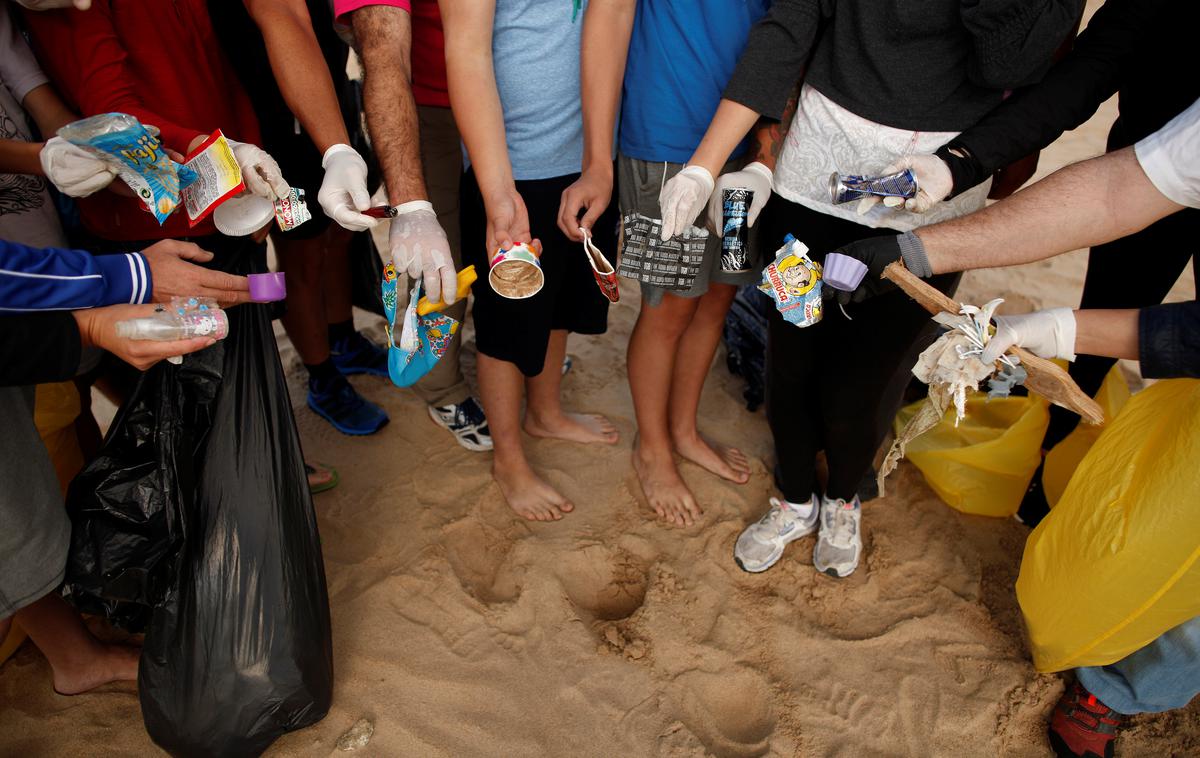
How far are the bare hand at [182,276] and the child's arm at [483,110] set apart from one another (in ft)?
1.97

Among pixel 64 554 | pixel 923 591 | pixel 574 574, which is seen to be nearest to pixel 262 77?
pixel 64 554

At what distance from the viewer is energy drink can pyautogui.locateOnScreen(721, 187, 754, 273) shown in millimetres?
1649

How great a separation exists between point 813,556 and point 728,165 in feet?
4.02

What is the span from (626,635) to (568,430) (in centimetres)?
87

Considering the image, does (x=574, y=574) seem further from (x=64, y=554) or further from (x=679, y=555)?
(x=64, y=554)

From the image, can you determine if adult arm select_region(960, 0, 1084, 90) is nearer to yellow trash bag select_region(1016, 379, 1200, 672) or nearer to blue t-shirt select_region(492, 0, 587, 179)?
yellow trash bag select_region(1016, 379, 1200, 672)

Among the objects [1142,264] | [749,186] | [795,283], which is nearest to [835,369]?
[795,283]

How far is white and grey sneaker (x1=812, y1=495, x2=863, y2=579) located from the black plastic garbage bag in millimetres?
1467

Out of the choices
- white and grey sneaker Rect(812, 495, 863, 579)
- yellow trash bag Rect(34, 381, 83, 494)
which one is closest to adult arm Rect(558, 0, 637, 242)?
white and grey sneaker Rect(812, 495, 863, 579)

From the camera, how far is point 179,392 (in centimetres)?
148

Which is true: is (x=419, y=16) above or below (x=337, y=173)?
above

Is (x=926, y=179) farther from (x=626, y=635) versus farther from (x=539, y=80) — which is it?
(x=626, y=635)

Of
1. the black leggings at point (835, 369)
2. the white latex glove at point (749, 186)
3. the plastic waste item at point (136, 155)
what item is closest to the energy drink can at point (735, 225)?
the white latex glove at point (749, 186)

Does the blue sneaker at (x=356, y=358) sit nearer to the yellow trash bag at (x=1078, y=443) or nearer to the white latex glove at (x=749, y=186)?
the white latex glove at (x=749, y=186)
